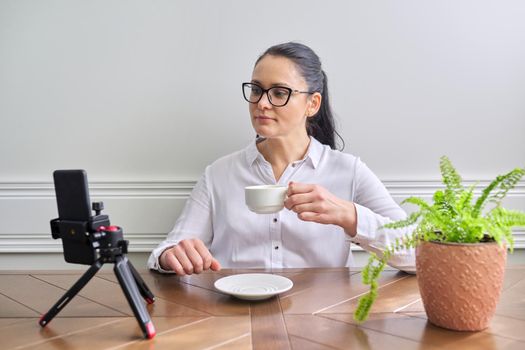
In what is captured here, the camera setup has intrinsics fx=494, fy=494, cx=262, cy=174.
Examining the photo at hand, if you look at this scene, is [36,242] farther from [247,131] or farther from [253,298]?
[253,298]

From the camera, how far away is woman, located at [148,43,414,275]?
1.64 m

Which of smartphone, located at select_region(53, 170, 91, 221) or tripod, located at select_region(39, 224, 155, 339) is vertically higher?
smartphone, located at select_region(53, 170, 91, 221)

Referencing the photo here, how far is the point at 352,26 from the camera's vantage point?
1.95 metres

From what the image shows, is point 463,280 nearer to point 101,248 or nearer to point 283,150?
point 101,248

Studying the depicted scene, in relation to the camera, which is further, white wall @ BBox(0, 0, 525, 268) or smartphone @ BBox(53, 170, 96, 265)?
white wall @ BBox(0, 0, 525, 268)

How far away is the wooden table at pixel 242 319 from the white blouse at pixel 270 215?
0.42 m

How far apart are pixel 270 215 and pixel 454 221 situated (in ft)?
2.82

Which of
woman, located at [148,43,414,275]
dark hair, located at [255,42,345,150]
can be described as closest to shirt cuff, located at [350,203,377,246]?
woman, located at [148,43,414,275]

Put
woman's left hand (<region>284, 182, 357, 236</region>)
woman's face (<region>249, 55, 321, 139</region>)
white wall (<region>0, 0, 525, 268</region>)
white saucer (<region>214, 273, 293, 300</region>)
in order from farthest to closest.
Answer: white wall (<region>0, 0, 525, 268</region>), woman's face (<region>249, 55, 321, 139</region>), woman's left hand (<region>284, 182, 357, 236</region>), white saucer (<region>214, 273, 293, 300</region>)

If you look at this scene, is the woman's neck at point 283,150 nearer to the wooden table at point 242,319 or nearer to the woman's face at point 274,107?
the woman's face at point 274,107

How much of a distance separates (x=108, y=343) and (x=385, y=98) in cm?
148

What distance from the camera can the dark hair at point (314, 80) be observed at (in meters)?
1.69

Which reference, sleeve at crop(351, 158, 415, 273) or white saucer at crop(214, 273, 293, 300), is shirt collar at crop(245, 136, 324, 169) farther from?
white saucer at crop(214, 273, 293, 300)

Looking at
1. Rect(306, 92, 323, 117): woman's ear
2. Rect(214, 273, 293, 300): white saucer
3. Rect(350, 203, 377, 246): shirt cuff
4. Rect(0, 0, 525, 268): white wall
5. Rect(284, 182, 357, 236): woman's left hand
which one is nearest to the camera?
Rect(214, 273, 293, 300): white saucer
